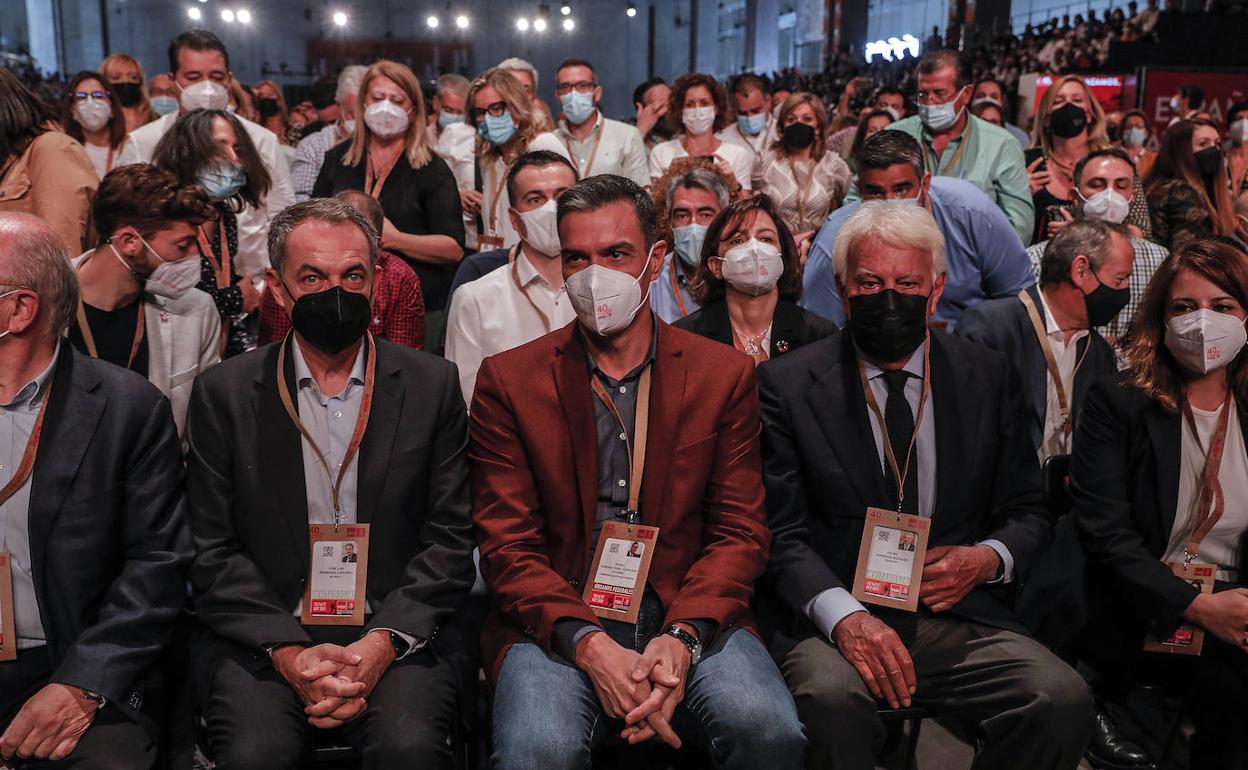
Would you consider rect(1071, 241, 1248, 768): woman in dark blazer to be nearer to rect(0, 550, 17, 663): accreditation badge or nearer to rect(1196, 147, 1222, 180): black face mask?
rect(0, 550, 17, 663): accreditation badge

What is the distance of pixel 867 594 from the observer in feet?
8.12

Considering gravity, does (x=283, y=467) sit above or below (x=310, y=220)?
below

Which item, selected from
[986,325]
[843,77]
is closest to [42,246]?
[986,325]

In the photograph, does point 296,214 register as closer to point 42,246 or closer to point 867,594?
point 42,246

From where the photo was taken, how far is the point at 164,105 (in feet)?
21.5

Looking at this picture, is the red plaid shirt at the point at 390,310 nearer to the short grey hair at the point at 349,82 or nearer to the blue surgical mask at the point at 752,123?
the short grey hair at the point at 349,82

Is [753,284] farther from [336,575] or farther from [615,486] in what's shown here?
[336,575]

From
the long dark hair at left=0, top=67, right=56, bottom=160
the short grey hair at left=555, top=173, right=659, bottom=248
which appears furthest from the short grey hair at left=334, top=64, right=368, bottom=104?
the short grey hair at left=555, top=173, right=659, bottom=248

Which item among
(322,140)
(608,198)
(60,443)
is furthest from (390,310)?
(322,140)

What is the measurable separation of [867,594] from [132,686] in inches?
68.6

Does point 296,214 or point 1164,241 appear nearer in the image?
point 296,214

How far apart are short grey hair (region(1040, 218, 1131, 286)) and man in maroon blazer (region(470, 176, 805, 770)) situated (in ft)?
5.31

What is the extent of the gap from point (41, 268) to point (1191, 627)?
117 inches

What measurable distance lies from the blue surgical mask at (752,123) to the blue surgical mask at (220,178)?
3.37 meters
